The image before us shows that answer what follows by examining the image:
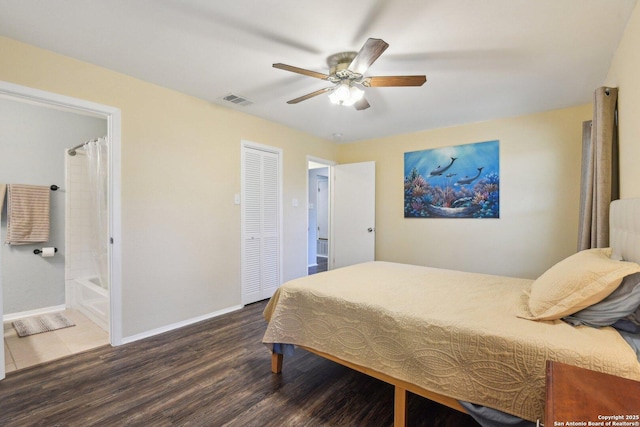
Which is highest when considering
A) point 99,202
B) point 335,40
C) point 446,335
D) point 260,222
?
point 335,40

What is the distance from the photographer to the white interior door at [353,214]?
183 inches

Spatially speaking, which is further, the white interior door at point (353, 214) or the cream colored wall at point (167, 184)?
the white interior door at point (353, 214)

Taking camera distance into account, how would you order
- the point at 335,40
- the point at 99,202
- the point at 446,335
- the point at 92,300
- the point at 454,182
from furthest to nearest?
the point at 454,182 < the point at 92,300 < the point at 99,202 < the point at 335,40 < the point at 446,335

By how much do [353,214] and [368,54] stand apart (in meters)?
3.17

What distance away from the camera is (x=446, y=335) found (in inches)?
55.7

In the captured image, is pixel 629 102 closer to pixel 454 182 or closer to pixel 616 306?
pixel 616 306

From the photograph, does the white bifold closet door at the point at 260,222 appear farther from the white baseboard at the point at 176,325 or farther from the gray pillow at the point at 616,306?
the gray pillow at the point at 616,306

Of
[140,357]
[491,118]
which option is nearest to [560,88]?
[491,118]

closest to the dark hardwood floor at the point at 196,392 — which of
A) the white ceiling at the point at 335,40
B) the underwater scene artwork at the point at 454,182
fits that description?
the white ceiling at the point at 335,40

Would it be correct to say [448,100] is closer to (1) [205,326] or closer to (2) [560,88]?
(2) [560,88]

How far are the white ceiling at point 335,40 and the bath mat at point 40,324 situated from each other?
264 centimetres

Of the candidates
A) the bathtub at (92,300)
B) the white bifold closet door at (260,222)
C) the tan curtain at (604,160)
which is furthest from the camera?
the white bifold closet door at (260,222)

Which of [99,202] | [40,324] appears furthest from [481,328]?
[40,324]

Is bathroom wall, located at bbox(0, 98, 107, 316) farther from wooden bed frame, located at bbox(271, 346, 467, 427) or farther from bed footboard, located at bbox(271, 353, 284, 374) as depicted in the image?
wooden bed frame, located at bbox(271, 346, 467, 427)
